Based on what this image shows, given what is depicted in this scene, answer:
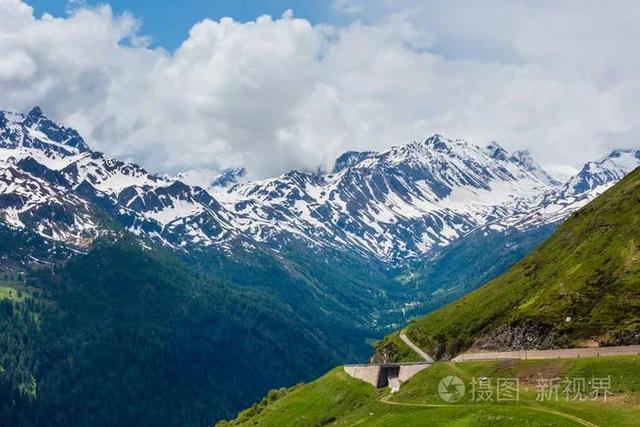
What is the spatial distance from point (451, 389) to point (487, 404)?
20.5 m

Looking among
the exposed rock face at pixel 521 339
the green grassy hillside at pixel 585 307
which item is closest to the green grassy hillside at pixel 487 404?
the exposed rock face at pixel 521 339

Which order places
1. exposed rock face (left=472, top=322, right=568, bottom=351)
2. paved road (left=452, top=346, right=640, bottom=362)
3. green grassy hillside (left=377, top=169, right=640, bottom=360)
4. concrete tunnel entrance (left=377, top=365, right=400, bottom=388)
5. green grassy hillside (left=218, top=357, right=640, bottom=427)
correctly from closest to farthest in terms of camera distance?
green grassy hillside (left=218, top=357, right=640, bottom=427)
paved road (left=452, top=346, right=640, bottom=362)
green grassy hillside (left=377, top=169, right=640, bottom=360)
exposed rock face (left=472, top=322, right=568, bottom=351)
concrete tunnel entrance (left=377, top=365, right=400, bottom=388)

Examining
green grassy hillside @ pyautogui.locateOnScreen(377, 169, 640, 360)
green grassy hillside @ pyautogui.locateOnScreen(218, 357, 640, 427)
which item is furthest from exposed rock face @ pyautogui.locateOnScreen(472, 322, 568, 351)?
green grassy hillside @ pyautogui.locateOnScreen(218, 357, 640, 427)

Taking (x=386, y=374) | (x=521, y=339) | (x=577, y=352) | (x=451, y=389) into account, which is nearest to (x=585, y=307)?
(x=521, y=339)

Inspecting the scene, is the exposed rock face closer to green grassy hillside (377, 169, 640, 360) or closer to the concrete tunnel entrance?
green grassy hillside (377, 169, 640, 360)

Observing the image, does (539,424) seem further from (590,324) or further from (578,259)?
(578,259)

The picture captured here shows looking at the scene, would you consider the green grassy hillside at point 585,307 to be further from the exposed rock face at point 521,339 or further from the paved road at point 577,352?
the paved road at point 577,352

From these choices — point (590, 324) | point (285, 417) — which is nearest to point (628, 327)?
point (590, 324)

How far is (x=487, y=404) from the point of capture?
11469 cm

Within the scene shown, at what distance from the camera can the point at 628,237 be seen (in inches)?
7313

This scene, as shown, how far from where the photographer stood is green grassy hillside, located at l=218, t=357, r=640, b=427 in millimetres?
101750

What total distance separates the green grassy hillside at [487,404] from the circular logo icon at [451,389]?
1124 millimetres

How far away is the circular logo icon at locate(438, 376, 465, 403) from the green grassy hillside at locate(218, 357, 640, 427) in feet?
3.69

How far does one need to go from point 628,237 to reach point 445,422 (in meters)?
99.8
